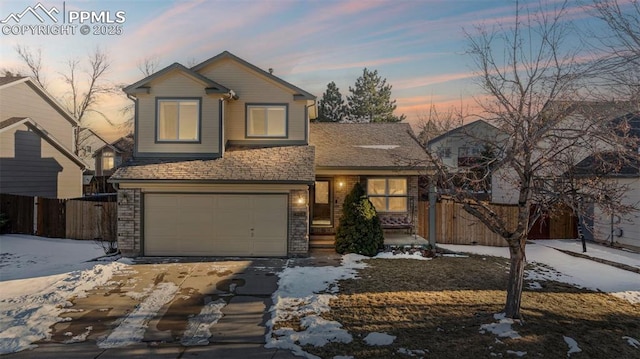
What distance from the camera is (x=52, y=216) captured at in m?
15.4

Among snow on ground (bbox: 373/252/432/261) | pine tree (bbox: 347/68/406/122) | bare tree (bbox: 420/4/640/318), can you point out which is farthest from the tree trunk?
pine tree (bbox: 347/68/406/122)

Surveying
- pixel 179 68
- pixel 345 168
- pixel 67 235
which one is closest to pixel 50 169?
pixel 67 235

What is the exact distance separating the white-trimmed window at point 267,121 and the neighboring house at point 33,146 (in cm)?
1146

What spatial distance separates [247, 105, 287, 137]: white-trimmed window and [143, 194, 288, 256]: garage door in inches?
119

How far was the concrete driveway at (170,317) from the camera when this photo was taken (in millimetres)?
5777

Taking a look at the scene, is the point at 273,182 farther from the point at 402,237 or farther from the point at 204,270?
the point at 402,237

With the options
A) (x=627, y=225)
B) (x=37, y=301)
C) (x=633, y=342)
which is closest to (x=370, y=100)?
(x=627, y=225)

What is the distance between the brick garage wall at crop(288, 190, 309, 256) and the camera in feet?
39.1

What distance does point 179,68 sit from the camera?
1256 centimetres

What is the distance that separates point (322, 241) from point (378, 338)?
7.64 metres

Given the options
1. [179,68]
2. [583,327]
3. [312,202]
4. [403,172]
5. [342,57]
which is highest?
[342,57]

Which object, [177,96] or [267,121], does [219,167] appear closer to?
[267,121]

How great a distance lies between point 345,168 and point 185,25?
295 inches

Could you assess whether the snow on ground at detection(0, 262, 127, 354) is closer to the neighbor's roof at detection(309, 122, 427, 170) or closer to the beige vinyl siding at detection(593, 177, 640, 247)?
the neighbor's roof at detection(309, 122, 427, 170)
